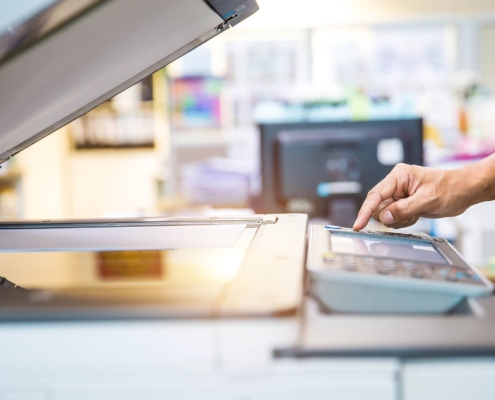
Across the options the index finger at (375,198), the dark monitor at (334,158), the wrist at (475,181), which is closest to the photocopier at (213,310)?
the index finger at (375,198)

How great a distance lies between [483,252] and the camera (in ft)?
7.52

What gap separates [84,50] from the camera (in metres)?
0.69

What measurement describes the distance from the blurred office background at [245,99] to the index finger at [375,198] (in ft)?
5.97

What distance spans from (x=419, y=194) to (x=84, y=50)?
0.62 metres

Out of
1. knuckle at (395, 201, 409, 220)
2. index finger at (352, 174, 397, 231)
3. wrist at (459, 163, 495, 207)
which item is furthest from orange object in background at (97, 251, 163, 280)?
wrist at (459, 163, 495, 207)

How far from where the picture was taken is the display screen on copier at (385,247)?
67 cm

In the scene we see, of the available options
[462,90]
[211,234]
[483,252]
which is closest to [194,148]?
[462,90]

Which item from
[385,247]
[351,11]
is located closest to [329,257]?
[385,247]

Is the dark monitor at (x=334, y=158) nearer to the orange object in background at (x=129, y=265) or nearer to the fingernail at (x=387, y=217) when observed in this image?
the fingernail at (x=387, y=217)

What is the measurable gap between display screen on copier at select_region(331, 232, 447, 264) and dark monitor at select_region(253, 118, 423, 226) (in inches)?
39.0

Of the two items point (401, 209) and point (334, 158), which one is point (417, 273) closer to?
point (401, 209)

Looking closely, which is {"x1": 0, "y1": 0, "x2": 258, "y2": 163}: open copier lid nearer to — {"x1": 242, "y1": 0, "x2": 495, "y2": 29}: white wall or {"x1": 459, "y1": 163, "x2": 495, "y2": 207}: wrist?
{"x1": 459, "y1": 163, "x2": 495, "y2": 207}: wrist

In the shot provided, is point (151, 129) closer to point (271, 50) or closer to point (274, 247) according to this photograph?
point (271, 50)

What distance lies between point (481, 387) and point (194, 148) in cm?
381
